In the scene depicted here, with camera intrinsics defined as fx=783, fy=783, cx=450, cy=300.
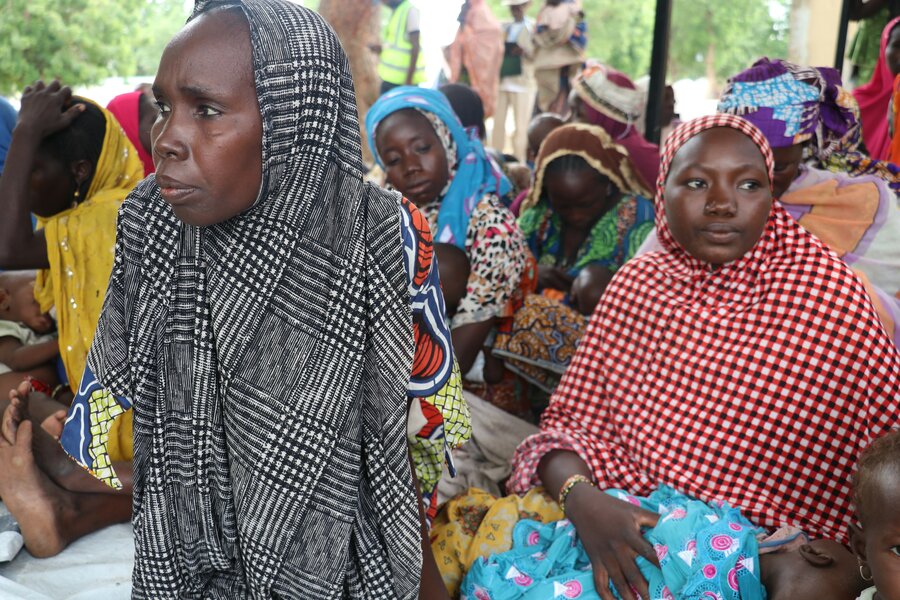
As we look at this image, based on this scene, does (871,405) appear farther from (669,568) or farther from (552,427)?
(552,427)

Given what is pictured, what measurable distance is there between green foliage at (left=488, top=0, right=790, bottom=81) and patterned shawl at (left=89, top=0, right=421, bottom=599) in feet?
48.7

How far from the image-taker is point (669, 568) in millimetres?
1744

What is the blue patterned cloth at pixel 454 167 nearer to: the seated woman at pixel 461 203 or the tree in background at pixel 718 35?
the seated woman at pixel 461 203

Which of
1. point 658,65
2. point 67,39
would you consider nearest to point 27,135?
point 658,65

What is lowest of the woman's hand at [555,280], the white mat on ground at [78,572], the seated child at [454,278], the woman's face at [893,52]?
the white mat on ground at [78,572]

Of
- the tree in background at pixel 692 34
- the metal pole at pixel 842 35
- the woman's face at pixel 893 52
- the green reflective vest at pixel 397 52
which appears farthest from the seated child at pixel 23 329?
the tree in background at pixel 692 34

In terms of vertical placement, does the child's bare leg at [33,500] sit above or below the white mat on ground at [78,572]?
above

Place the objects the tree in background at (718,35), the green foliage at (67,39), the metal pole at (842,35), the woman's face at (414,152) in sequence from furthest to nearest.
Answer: the tree in background at (718,35)
the green foliage at (67,39)
the metal pole at (842,35)
the woman's face at (414,152)

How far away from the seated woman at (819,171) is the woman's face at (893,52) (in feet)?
5.77

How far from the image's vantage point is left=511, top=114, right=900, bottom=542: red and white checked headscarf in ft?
6.15

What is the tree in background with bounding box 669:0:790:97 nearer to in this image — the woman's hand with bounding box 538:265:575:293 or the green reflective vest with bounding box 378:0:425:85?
the green reflective vest with bounding box 378:0:425:85

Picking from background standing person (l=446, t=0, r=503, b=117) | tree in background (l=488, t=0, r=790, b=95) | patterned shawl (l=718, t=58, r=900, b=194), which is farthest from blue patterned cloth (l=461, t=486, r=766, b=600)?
tree in background (l=488, t=0, r=790, b=95)

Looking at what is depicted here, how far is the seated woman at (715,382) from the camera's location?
187cm

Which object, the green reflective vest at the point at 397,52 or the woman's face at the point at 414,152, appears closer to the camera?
the woman's face at the point at 414,152
